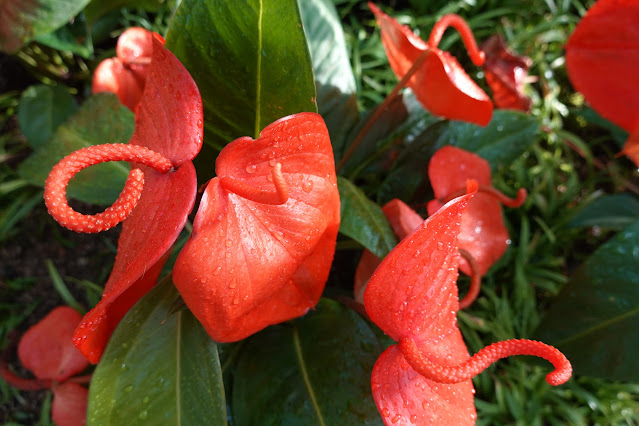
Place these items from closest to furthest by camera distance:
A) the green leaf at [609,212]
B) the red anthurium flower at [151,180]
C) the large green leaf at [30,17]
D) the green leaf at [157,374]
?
the red anthurium flower at [151,180] < the green leaf at [157,374] < the large green leaf at [30,17] < the green leaf at [609,212]

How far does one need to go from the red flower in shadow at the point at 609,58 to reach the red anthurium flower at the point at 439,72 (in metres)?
0.35

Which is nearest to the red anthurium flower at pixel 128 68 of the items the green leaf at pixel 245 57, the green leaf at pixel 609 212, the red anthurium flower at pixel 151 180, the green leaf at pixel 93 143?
the green leaf at pixel 93 143

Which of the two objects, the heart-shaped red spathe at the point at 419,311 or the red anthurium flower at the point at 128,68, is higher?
the red anthurium flower at the point at 128,68

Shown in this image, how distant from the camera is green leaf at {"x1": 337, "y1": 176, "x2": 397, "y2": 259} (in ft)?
2.22

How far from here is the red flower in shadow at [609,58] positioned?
881mm

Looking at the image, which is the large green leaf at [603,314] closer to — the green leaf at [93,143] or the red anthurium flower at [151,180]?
the red anthurium flower at [151,180]

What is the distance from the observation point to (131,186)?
438mm

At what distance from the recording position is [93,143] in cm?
90

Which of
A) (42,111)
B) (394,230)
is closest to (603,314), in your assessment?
(394,230)

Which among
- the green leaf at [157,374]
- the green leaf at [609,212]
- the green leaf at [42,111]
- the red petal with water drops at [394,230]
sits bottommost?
the green leaf at [609,212]

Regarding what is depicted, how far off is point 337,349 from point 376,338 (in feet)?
0.21

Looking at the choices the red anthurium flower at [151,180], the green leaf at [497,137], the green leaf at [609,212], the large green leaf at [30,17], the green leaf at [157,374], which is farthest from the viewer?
the green leaf at [609,212]

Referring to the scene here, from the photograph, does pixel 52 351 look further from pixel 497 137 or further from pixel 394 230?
pixel 497 137

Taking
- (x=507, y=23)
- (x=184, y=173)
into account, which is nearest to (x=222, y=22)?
(x=184, y=173)
